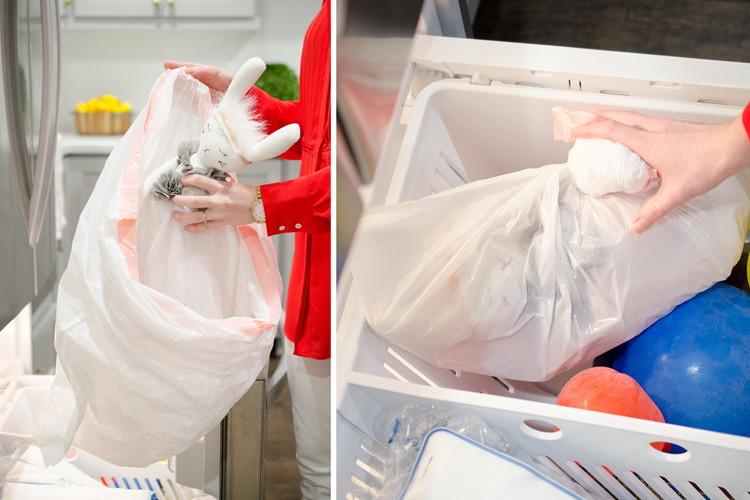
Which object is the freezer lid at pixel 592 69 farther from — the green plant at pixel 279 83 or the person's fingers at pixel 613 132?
the green plant at pixel 279 83

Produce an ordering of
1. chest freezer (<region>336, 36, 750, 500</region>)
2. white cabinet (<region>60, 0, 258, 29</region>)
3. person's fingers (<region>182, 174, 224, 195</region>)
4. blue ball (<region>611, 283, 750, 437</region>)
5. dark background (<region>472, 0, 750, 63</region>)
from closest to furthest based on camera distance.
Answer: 1. chest freezer (<region>336, 36, 750, 500</region>)
2. blue ball (<region>611, 283, 750, 437</region>)
3. person's fingers (<region>182, 174, 224, 195</region>)
4. dark background (<region>472, 0, 750, 63</region>)
5. white cabinet (<region>60, 0, 258, 29</region>)

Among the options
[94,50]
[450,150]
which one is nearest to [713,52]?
[450,150]

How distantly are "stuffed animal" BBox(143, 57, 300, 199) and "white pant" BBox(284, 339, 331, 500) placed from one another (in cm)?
33

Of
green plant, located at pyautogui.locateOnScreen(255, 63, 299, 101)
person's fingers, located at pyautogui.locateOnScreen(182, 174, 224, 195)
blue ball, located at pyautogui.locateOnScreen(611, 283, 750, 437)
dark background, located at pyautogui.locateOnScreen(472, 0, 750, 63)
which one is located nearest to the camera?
blue ball, located at pyautogui.locateOnScreen(611, 283, 750, 437)

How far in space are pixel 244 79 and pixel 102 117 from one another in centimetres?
206

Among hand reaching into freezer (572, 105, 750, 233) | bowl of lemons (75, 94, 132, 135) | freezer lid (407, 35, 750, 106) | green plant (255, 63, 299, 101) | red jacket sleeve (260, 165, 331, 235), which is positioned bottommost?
bowl of lemons (75, 94, 132, 135)

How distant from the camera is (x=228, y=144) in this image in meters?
0.95

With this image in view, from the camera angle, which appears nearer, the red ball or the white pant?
the red ball

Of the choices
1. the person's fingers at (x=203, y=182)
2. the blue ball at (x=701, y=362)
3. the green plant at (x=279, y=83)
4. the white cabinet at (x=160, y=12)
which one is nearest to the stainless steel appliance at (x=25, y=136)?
the person's fingers at (x=203, y=182)

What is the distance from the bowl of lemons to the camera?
9.10 ft

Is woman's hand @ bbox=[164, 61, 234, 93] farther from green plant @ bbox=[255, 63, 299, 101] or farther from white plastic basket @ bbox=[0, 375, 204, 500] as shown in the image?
green plant @ bbox=[255, 63, 299, 101]

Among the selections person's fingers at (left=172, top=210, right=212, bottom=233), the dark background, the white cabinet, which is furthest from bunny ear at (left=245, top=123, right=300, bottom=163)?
the white cabinet

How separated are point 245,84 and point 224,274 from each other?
30cm

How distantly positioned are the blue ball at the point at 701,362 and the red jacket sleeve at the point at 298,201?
447 millimetres
